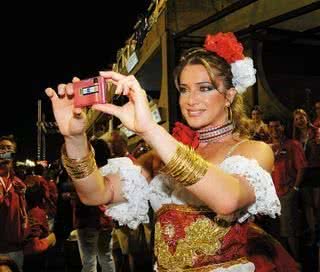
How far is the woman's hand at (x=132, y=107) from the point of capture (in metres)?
1.71

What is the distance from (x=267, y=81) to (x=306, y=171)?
2.18 meters

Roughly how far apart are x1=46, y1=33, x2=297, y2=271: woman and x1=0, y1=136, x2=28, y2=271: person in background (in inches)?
106

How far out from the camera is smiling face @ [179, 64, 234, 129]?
86.0 inches

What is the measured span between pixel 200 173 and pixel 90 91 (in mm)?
519

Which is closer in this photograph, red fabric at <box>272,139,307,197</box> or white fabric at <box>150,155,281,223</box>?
white fabric at <box>150,155,281,223</box>

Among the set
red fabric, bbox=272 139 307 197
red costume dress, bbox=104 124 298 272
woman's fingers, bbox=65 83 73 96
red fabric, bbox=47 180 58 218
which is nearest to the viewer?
woman's fingers, bbox=65 83 73 96

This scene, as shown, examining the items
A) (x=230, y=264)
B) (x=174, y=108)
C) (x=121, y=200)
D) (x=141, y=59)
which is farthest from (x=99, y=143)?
(x=141, y=59)

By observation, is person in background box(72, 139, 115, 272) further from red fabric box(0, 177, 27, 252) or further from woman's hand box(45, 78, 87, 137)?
woman's hand box(45, 78, 87, 137)

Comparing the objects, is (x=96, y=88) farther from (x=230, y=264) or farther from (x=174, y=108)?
(x=174, y=108)

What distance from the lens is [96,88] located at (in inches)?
71.0

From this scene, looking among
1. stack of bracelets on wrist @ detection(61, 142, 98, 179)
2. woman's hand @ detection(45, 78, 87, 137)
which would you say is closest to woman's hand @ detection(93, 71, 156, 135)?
woman's hand @ detection(45, 78, 87, 137)

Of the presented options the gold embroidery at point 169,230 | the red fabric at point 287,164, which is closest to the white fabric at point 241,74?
the gold embroidery at point 169,230

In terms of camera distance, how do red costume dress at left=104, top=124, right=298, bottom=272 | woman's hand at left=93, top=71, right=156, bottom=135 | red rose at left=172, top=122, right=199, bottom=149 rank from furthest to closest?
red rose at left=172, top=122, right=199, bottom=149
red costume dress at left=104, top=124, right=298, bottom=272
woman's hand at left=93, top=71, right=156, bottom=135

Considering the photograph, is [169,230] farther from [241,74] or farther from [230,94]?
[241,74]
